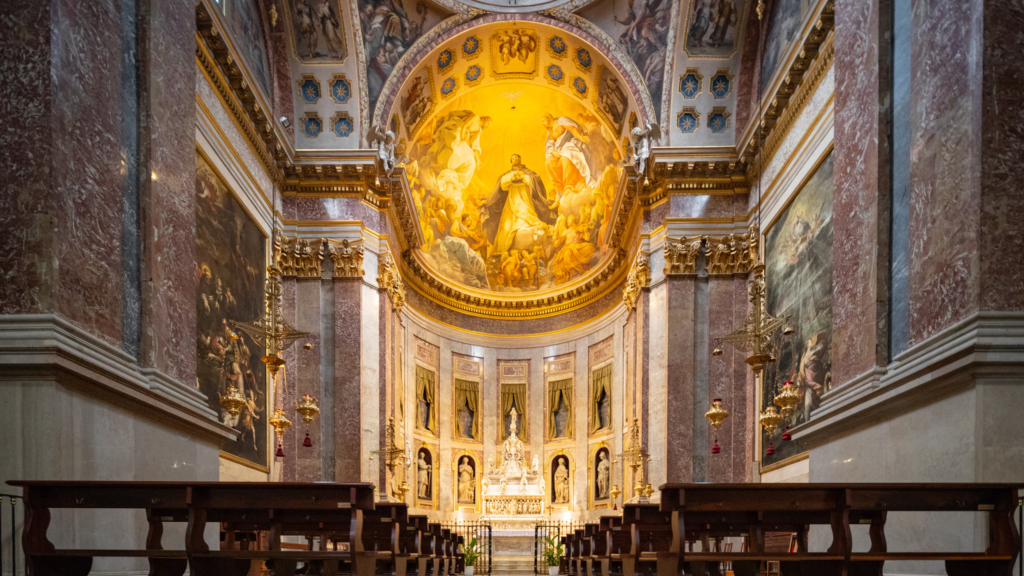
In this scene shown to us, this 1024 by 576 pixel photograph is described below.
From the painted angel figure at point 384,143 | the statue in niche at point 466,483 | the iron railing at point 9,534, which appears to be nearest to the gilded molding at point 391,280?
the painted angel figure at point 384,143

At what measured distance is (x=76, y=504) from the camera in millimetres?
6582

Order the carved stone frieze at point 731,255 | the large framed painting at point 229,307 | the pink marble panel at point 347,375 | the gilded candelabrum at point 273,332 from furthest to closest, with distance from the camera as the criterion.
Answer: the carved stone frieze at point 731,255 → the pink marble panel at point 347,375 → the gilded candelabrum at point 273,332 → the large framed painting at point 229,307

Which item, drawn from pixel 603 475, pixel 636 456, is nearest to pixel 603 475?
pixel 603 475

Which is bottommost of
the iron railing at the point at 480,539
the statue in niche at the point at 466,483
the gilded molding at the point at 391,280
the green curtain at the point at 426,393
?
the iron railing at the point at 480,539

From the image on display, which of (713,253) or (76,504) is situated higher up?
(713,253)

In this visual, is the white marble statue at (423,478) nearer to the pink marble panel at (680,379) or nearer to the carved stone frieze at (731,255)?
the pink marble panel at (680,379)

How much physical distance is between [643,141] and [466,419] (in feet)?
41.2

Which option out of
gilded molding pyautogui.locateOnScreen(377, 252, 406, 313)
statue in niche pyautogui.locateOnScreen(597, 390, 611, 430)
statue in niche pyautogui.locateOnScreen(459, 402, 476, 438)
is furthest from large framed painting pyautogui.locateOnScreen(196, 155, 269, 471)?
statue in niche pyautogui.locateOnScreen(597, 390, 611, 430)

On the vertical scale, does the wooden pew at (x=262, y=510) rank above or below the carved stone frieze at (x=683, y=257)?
below

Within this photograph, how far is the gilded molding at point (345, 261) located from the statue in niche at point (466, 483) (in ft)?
35.5

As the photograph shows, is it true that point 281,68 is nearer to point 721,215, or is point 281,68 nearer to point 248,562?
point 721,215

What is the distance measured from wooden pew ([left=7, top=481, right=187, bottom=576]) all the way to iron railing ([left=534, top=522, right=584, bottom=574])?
1588cm

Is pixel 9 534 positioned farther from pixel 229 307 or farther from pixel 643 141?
pixel 643 141

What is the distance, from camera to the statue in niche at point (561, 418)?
29359mm
